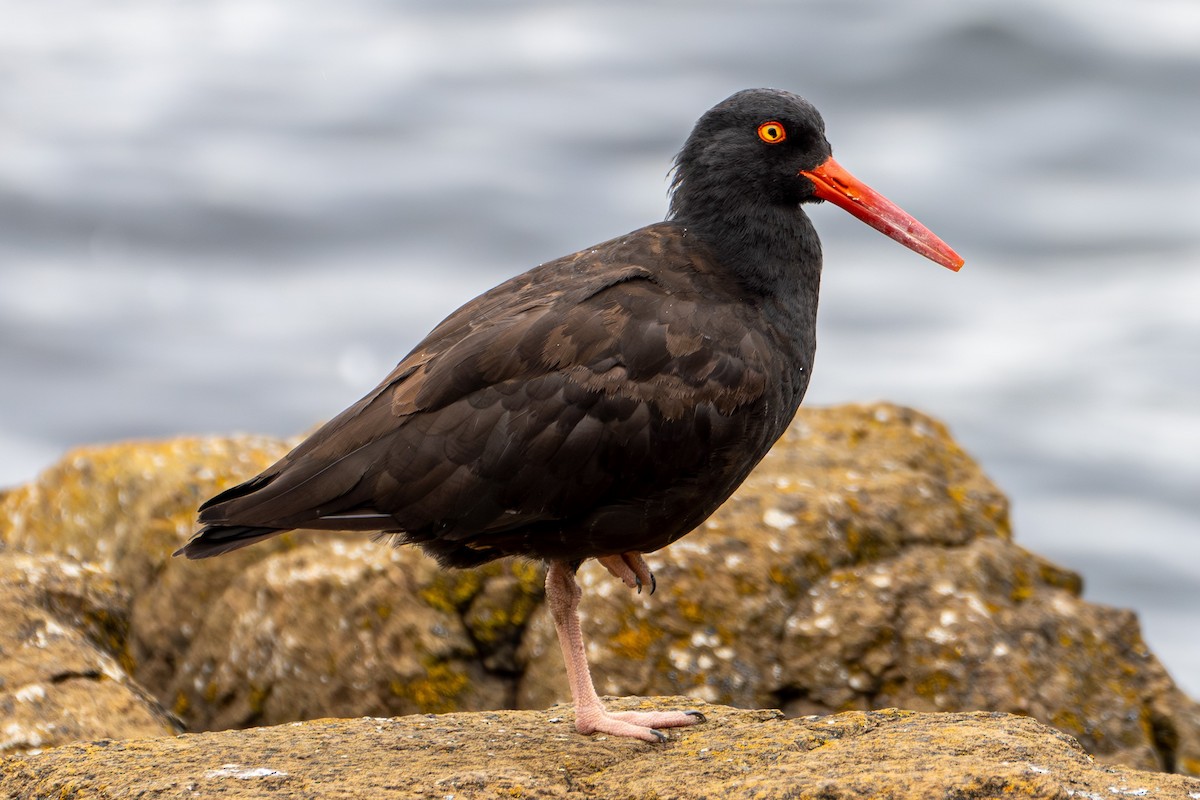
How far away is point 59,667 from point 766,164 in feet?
12.7

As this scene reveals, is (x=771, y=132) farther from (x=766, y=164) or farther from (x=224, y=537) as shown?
(x=224, y=537)

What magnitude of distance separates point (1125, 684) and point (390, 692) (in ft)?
12.4

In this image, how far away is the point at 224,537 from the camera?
21.2 feet

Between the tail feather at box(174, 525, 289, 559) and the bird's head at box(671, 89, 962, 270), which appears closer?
the tail feather at box(174, 525, 289, 559)

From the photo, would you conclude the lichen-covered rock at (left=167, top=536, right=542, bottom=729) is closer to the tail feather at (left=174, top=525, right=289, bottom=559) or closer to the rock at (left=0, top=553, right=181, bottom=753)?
the rock at (left=0, top=553, right=181, bottom=753)

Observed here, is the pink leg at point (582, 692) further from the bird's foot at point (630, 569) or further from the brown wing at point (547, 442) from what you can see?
the bird's foot at point (630, 569)

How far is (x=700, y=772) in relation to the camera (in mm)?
5738

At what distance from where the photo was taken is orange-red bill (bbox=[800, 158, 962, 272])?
747 cm

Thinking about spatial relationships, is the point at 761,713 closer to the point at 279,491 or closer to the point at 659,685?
the point at 659,685

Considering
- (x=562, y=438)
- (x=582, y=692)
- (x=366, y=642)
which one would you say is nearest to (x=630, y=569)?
(x=582, y=692)

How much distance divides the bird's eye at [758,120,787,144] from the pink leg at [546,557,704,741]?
86.0 inches

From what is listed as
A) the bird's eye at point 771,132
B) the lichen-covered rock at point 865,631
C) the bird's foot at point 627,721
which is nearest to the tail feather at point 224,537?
→ the bird's foot at point 627,721

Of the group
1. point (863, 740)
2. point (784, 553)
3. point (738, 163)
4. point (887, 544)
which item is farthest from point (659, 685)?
point (738, 163)

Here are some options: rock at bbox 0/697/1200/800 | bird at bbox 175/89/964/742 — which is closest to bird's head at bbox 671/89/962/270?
bird at bbox 175/89/964/742
